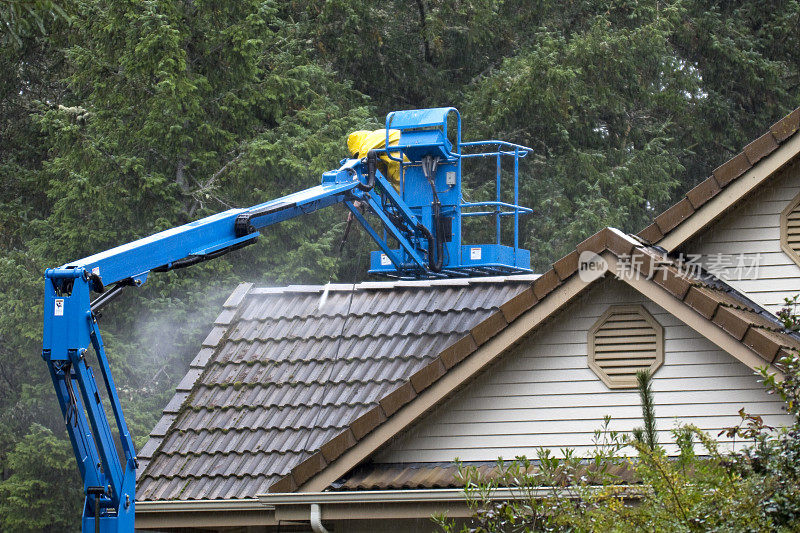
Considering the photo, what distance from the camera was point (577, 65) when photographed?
28781 mm

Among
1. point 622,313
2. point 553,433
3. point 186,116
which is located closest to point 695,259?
point 622,313

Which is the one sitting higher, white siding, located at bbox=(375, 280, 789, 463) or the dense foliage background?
the dense foliage background

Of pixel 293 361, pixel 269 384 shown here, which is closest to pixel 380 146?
pixel 293 361

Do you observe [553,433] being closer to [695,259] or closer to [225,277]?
[695,259]

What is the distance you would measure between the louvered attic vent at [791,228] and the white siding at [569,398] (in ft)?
4.79

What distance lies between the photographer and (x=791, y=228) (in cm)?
1033

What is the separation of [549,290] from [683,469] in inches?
112

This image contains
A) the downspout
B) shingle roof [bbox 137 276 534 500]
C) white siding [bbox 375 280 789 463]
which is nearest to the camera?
white siding [bbox 375 280 789 463]

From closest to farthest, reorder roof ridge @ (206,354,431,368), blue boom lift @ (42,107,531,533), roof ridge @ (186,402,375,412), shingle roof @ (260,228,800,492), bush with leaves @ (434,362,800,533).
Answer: bush with leaves @ (434,362,800,533)
shingle roof @ (260,228,800,492)
blue boom lift @ (42,107,531,533)
roof ridge @ (186,402,375,412)
roof ridge @ (206,354,431,368)

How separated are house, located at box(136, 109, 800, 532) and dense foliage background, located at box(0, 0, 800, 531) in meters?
14.5

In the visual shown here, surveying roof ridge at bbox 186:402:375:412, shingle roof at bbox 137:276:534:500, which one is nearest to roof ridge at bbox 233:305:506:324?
shingle roof at bbox 137:276:534:500

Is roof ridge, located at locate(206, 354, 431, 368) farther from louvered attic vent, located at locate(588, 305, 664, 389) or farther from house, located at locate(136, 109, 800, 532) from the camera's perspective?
louvered attic vent, located at locate(588, 305, 664, 389)

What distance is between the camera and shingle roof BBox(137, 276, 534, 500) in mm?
10844

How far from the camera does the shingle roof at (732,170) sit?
9930 millimetres
